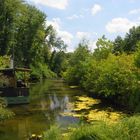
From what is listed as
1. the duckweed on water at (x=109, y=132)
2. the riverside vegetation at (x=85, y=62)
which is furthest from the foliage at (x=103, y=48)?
the duckweed on water at (x=109, y=132)

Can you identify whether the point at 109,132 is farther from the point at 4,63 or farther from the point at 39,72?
the point at 39,72

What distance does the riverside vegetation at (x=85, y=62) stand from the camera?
1372 cm

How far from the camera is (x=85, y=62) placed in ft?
212

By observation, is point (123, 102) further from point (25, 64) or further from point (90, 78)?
point (25, 64)

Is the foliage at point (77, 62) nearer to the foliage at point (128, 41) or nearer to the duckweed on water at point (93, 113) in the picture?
the foliage at point (128, 41)

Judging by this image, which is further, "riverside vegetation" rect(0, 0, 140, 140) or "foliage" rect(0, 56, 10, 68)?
"foliage" rect(0, 56, 10, 68)

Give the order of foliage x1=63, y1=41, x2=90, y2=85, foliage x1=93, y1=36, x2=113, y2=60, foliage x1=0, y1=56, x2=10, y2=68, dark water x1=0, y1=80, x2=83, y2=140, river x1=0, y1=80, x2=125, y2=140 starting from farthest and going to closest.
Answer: foliage x1=63, y1=41, x2=90, y2=85 → foliage x1=93, y1=36, x2=113, y2=60 → foliage x1=0, y1=56, x2=10, y2=68 → river x1=0, y1=80, x2=125, y2=140 → dark water x1=0, y1=80, x2=83, y2=140

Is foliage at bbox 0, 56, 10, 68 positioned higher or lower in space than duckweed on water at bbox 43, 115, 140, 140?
higher

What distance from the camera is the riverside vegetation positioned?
13.7 m

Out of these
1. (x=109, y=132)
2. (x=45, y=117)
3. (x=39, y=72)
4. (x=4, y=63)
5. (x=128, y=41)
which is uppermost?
(x=128, y=41)

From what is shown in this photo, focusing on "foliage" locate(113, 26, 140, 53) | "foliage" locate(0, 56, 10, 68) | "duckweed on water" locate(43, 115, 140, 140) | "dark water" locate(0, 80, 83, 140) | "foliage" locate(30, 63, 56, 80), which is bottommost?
"dark water" locate(0, 80, 83, 140)

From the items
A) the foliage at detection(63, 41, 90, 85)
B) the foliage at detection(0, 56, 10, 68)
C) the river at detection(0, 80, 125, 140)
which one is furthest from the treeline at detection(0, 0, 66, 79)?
the river at detection(0, 80, 125, 140)

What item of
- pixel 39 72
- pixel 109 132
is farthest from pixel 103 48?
pixel 109 132

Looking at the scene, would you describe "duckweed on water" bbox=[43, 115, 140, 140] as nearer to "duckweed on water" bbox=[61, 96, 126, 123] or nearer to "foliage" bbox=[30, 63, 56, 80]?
"duckweed on water" bbox=[61, 96, 126, 123]
